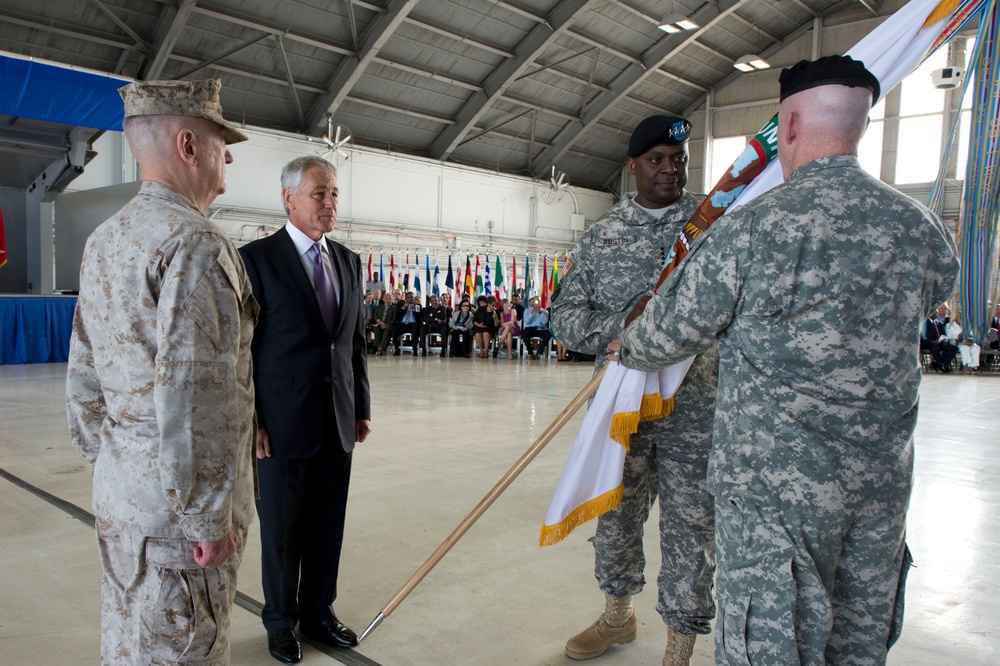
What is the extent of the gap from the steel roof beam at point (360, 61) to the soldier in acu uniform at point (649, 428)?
12957mm

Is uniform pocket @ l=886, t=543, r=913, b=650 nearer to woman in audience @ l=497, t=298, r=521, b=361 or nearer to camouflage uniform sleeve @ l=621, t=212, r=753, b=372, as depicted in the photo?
camouflage uniform sleeve @ l=621, t=212, r=753, b=372

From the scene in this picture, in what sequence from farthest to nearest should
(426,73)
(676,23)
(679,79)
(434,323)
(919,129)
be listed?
(679,79) < (919,129) < (426,73) < (434,323) < (676,23)

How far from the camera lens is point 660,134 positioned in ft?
7.43

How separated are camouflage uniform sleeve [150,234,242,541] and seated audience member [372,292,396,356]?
14.4 meters

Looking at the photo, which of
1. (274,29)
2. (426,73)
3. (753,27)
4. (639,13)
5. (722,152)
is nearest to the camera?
→ (274,29)

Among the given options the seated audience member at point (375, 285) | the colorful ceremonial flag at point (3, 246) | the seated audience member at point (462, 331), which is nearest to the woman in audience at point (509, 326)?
the seated audience member at point (462, 331)

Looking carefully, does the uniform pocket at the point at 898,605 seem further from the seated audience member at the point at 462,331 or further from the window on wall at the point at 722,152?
the window on wall at the point at 722,152

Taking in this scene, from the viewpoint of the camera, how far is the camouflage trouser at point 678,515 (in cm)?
214

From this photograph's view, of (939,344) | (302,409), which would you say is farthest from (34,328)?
(939,344)

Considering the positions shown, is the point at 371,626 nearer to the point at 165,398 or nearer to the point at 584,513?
the point at 584,513

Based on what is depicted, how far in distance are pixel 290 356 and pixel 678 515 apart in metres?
1.32

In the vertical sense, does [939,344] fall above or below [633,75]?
below

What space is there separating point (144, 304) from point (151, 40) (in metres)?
14.6

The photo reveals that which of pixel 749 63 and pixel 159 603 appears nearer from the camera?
pixel 159 603
